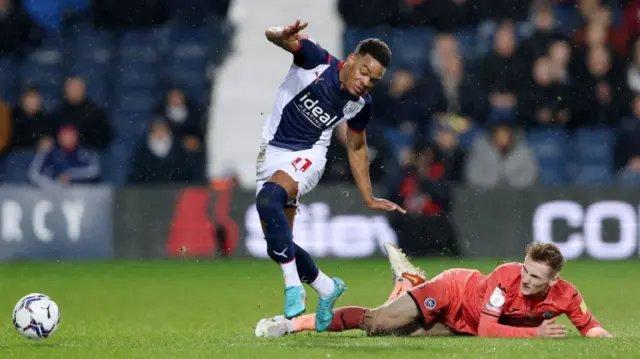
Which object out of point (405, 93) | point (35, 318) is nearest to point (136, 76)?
point (405, 93)

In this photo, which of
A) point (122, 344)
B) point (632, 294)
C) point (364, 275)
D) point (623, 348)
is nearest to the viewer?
point (623, 348)

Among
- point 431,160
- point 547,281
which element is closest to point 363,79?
point 547,281

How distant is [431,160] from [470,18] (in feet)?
9.28

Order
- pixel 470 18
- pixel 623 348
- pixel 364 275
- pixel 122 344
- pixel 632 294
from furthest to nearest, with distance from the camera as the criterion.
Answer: pixel 470 18 → pixel 364 275 → pixel 632 294 → pixel 122 344 → pixel 623 348

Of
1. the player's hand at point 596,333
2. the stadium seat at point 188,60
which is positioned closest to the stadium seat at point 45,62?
the stadium seat at point 188,60

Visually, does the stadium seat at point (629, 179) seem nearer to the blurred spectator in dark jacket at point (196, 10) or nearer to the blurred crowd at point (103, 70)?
the blurred crowd at point (103, 70)

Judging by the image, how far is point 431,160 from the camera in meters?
16.6

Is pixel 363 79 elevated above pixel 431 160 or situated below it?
above

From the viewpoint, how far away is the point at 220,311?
1162 centimetres

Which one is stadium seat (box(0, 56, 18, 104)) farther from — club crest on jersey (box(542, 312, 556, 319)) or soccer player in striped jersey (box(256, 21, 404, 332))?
club crest on jersey (box(542, 312, 556, 319))

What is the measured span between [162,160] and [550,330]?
9329mm

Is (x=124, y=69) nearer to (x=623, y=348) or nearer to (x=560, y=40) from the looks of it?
(x=560, y=40)

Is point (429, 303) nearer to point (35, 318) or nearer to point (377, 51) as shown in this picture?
point (377, 51)

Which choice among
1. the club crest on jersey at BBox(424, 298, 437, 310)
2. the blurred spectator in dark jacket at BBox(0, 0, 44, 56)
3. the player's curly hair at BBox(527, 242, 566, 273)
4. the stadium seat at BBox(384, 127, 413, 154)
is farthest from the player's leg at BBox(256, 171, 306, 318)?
the blurred spectator in dark jacket at BBox(0, 0, 44, 56)
